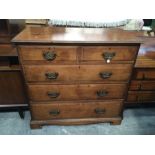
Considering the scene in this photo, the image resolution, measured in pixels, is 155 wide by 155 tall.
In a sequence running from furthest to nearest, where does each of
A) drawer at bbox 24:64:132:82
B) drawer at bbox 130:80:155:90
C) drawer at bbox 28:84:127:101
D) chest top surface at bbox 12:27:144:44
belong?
drawer at bbox 130:80:155:90
drawer at bbox 28:84:127:101
drawer at bbox 24:64:132:82
chest top surface at bbox 12:27:144:44

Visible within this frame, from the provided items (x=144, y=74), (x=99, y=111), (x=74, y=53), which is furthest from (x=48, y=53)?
(x=144, y=74)

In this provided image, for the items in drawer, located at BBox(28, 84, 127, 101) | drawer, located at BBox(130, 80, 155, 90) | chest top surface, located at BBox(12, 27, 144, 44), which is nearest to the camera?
chest top surface, located at BBox(12, 27, 144, 44)

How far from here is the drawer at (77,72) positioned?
1.38 meters

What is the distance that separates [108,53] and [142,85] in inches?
26.3

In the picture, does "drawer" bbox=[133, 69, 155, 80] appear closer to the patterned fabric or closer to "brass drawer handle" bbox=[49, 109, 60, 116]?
the patterned fabric

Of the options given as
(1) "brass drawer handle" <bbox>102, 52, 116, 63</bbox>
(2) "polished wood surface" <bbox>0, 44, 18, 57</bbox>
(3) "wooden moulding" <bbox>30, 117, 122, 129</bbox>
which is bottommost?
(3) "wooden moulding" <bbox>30, 117, 122, 129</bbox>

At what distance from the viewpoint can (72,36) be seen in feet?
4.41

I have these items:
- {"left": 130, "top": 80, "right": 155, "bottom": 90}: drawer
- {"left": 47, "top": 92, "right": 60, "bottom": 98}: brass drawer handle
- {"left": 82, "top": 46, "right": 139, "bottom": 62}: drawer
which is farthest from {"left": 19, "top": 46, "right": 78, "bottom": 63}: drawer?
{"left": 130, "top": 80, "right": 155, "bottom": 90}: drawer

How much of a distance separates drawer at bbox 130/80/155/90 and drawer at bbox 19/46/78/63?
0.77 meters

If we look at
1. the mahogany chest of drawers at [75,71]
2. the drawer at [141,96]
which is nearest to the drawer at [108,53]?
the mahogany chest of drawers at [75,71]

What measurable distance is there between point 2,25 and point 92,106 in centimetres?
121

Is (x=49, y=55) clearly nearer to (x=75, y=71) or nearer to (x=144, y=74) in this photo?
(x=75, y=71)

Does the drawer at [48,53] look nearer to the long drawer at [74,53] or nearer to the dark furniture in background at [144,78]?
the long drawer at [74,53]

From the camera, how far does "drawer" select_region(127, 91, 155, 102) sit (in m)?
1.82
